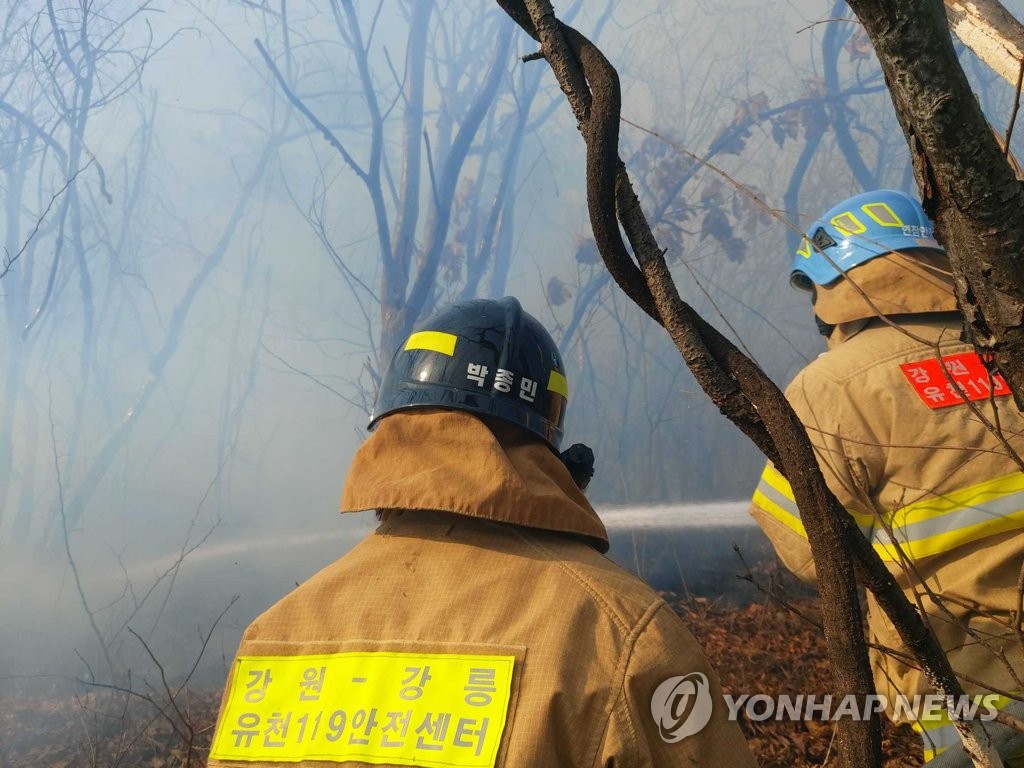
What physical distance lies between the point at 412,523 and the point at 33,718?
4544 mm

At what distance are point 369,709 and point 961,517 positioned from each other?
1.60 metres

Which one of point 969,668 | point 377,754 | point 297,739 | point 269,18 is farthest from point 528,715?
point 269,18

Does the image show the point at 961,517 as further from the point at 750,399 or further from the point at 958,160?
the point at 958,160

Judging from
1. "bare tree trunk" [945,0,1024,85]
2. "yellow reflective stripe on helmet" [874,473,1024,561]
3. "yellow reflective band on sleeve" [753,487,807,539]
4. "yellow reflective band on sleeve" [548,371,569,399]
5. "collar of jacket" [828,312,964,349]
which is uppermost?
"bare tree trunk" [945,0,1024,85]

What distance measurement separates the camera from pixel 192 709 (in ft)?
15.9

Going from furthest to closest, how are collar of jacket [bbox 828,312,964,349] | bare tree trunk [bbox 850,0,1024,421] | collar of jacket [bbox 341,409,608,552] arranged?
collar of jacket [bbox 828,312,964,349] < collar of jacket [bbox 341,409,608,552] < bare tree trunk [bbox 850,0,1024,421]

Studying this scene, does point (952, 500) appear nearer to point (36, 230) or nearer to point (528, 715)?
point (528, 715)

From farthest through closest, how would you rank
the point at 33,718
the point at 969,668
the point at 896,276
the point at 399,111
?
the point at 399,111
the point at 33,718
the point at 896,276
the point at 969,668

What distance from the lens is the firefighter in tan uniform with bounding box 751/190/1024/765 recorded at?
214cm

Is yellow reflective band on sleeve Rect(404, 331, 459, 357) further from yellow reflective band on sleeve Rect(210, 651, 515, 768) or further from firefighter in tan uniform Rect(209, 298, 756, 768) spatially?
yellow reflective band on sleeve Rect(210, 651, 515, 768)

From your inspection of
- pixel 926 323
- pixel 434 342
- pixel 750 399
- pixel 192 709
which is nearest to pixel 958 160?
pixel 750 399

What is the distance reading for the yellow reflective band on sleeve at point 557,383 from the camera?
183 centimetres

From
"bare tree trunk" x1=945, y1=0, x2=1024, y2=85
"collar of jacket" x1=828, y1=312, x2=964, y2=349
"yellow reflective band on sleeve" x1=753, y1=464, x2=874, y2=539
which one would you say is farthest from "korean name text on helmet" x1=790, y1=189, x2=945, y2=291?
"yellow reflective band on sleeve" x1=753, y1=464, x2=874, y2=539

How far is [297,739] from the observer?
1.40 m
